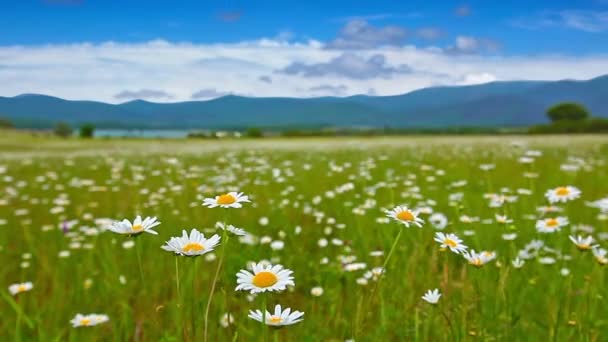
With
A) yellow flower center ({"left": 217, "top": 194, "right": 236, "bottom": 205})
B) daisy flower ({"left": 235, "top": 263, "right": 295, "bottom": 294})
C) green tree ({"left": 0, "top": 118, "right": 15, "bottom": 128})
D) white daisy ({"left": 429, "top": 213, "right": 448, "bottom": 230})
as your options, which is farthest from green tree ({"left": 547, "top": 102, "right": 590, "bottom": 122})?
A: daisy flower ({"left": 235, "top": 263, "right": 295, "bottom": 294})

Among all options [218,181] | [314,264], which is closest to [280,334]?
[314,264]

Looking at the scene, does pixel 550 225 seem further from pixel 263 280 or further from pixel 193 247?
pixel 193 247

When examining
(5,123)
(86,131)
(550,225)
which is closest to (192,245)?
(550,225)

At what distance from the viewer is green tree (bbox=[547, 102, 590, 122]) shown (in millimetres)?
90375

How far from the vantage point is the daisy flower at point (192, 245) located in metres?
1.22

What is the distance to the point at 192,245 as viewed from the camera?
1.31 meters

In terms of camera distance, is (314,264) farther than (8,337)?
Yes

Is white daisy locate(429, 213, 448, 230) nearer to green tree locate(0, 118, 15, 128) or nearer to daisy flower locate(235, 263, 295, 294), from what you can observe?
daisy flower locate(235, 263, 295, 294)

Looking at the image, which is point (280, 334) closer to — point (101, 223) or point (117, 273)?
point (117, 273)

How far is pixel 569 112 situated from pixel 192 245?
10562 centimetres

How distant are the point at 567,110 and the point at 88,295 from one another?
105481 millimetres

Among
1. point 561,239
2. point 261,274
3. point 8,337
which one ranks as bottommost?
point 8,337

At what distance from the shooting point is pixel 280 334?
2.23 meters

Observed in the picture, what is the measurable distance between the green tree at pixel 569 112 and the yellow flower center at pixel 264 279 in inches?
4021
